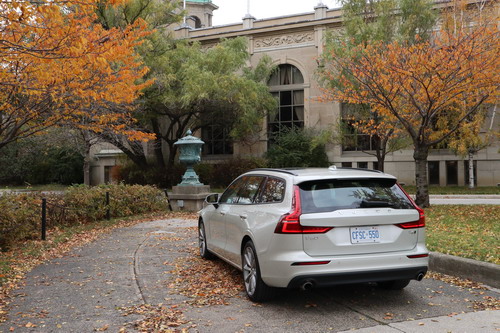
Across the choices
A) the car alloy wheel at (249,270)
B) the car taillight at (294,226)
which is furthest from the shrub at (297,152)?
the car taillight at (294,226)

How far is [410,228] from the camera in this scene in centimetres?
524

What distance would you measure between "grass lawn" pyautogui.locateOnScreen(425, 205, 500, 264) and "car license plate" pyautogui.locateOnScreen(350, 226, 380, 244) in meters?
2.55

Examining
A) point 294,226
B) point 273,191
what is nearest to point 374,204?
point 294,226

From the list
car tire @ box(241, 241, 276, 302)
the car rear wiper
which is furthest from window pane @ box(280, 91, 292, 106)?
the car rear wiper

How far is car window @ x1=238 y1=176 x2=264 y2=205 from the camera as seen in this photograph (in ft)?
20.3

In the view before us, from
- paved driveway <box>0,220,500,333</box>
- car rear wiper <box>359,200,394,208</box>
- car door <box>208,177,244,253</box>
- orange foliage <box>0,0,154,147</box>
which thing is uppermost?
orange foliage <box>0,0,154,147</box>

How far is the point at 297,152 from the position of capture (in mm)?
29000

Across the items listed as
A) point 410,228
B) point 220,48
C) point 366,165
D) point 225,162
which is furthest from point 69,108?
point 366,165

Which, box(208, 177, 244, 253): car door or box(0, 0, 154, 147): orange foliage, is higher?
box(0, 0, 154, 147): orange foliage

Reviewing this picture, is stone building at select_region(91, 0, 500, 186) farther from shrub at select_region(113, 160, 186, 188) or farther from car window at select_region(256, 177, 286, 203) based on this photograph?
car window at select_region(256, 177, 286, 203)

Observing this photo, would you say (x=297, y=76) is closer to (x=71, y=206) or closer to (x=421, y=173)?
(x=421, y=173)

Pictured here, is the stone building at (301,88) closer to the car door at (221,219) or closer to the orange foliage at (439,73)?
the orange foliage at (439,73)

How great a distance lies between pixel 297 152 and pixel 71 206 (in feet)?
58.6

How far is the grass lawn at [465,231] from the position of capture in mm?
7438
